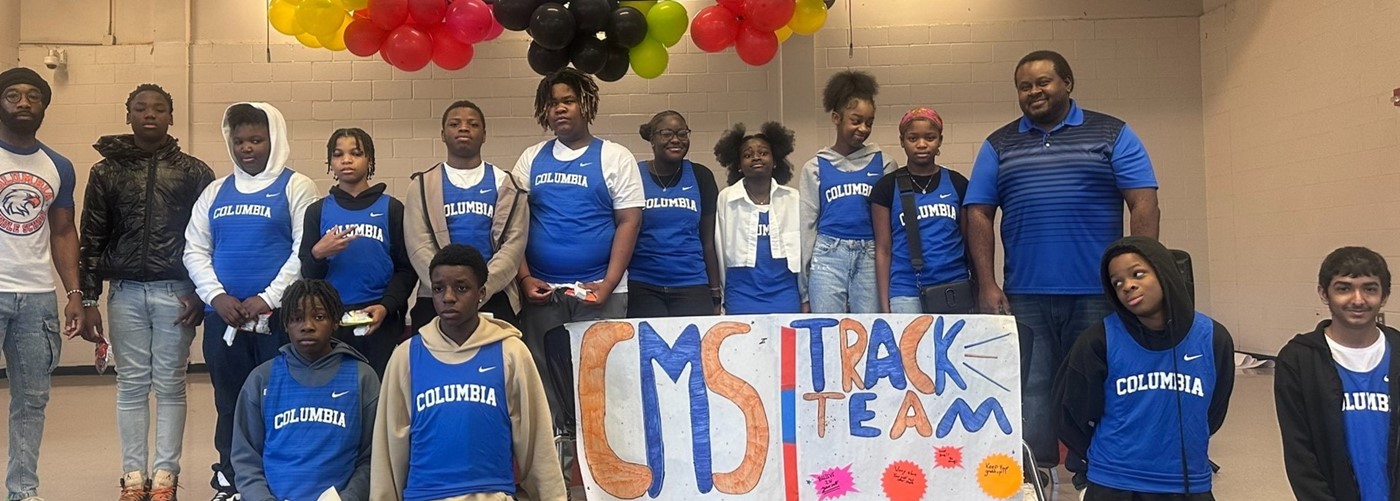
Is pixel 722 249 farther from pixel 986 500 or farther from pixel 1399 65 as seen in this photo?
pixel 1399 65

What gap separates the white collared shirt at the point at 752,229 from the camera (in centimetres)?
384

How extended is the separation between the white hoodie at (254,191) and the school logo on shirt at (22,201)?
475 millimetres

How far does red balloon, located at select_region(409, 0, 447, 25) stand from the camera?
5551mm

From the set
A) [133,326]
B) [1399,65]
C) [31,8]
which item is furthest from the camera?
[31,8]

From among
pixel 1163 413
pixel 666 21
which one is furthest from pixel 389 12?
pixel 1163 413

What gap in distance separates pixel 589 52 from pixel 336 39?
5.67 ft

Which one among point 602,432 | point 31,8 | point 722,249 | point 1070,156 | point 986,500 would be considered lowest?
point 986,500

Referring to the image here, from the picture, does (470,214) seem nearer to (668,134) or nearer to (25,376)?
(668,134)

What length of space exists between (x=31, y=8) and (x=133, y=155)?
19.6 feet

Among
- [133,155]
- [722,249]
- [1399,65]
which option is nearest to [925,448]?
[722,249]

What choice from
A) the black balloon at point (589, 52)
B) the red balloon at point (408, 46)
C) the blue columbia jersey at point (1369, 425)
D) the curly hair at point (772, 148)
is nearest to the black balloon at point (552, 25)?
the black balloon at point (589, 52)

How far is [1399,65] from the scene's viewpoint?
5.99m

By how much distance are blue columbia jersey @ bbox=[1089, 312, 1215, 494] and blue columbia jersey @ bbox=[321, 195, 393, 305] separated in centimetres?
238

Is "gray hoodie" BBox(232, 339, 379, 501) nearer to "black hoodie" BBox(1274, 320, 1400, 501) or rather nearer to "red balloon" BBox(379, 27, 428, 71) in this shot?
"black hoodie" BBox(1274, 320, 1400, 501)
